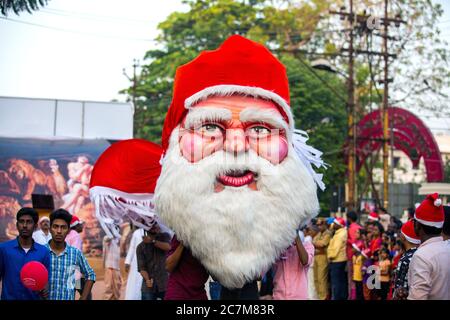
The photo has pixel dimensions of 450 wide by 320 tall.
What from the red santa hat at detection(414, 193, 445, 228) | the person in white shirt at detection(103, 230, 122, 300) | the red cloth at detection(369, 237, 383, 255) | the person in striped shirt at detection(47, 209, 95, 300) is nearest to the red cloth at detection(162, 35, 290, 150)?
the red santa hat at detection(414, 193, 445, 228)

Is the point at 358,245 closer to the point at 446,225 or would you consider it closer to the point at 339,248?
the point at 339,248

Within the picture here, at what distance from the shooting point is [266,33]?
28219 millimetres

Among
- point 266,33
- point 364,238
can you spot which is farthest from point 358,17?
point 364,238

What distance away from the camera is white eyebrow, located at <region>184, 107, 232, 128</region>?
4.35 m

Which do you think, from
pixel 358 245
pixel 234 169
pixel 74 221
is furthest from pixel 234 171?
pixel 358 245

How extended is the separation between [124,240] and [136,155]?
7073 mm

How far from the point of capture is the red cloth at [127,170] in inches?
211

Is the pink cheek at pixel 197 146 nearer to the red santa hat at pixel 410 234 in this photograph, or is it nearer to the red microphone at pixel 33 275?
the red microphone at pixel 33 275

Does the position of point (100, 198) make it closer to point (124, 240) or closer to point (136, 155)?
point (136, 155)

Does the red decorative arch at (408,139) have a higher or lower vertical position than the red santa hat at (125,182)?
higher

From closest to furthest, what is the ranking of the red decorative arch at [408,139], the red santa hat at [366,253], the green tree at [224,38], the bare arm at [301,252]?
1. the bare arm at [301,252]
2. the red santa hat at [366,253]
3. the red decorative arch at [408,139]
4. the green tree at [224,38]

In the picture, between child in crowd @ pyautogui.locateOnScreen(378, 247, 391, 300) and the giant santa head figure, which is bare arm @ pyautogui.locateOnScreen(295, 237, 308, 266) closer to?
the giant santa head figure

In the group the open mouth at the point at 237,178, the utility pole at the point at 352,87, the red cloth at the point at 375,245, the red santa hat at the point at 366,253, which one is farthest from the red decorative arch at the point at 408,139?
the open mouth at the point at 237,178

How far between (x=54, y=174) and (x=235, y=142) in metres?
9.95
